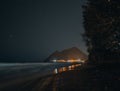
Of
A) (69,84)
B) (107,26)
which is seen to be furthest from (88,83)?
(107,26)

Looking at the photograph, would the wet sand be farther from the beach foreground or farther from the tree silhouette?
the tree silhouette

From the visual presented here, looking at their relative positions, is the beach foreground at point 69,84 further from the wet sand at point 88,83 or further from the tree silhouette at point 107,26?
the tree silhouette at point 107,26

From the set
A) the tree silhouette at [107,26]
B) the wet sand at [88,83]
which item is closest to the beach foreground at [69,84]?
the wet sand at [88,83]

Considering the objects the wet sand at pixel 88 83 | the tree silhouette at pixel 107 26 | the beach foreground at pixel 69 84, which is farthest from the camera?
the tree silhouette at pixel 107 26

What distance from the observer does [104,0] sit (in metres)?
44.2

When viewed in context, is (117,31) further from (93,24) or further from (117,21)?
(93,24)

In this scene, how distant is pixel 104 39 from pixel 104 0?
6355mm

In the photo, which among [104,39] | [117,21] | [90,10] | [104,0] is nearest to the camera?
[117,21]

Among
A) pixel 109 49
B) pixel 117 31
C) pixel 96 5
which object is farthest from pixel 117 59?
pixel 96 5

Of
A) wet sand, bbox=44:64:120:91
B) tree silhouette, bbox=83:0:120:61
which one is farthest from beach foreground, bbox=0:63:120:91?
tree silhouette, bbox=83:0:120:61

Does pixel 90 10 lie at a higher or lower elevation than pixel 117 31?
higher

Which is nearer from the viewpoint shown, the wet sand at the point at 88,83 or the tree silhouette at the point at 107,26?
the wet sand at the point at 88,83

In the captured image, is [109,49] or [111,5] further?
[109,49]

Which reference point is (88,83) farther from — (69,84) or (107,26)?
(107,26)
